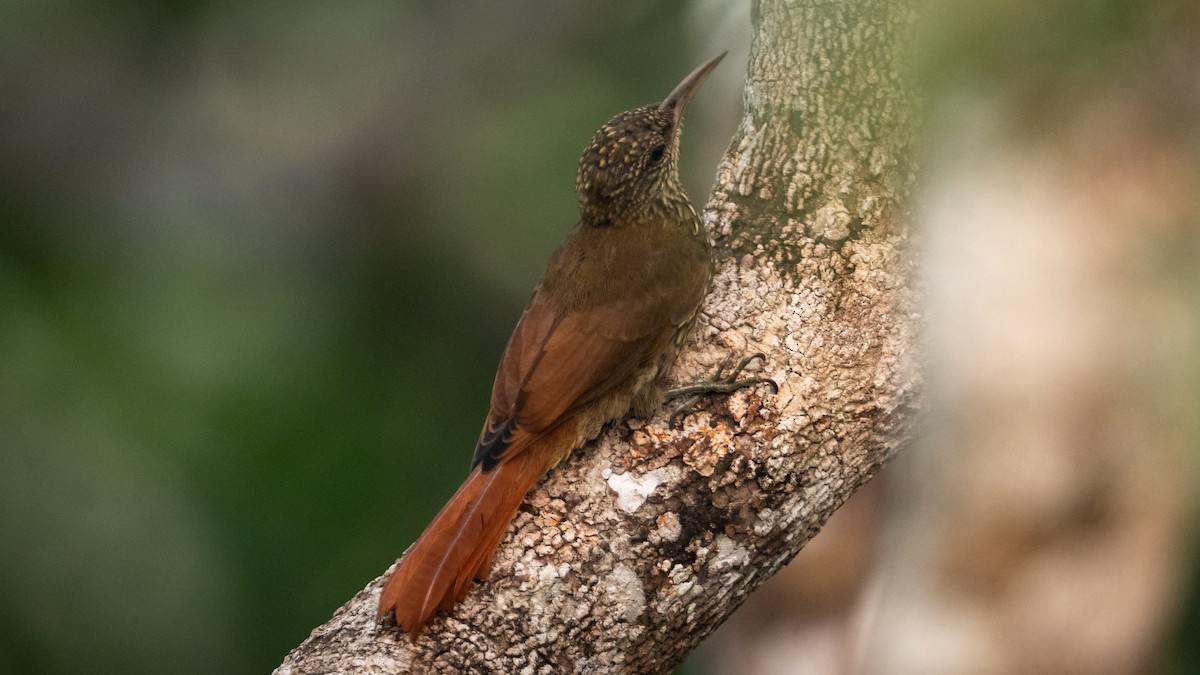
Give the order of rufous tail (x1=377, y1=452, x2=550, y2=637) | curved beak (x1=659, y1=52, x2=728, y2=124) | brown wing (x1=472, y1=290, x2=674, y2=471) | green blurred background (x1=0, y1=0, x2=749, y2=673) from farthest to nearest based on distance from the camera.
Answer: curved beak (x1=659, y1=52, x2=728, y2=124) → brown wing (x1=472, y1=290, x2=674, y2=471) → green blurred background (x1=0, y1=0, x2=749, y2=673) → rufous tail (x1=377, y1=452, x2=550, y2=637)

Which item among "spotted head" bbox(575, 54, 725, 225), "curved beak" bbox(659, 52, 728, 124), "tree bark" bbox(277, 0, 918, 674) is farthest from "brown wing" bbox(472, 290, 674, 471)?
"curved beak" bbox(659, 52, 728, 124)

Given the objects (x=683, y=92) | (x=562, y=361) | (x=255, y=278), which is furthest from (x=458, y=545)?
(x=683, y=92)

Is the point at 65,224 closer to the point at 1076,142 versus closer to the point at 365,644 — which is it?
the point at 365,644

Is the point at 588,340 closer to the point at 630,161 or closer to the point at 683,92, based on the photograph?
the point at 630,161

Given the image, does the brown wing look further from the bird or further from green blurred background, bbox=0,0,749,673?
green blurred background, bbox=0,0,749,673

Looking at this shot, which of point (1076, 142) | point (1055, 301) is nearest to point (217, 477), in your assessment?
point (1055, 301)
